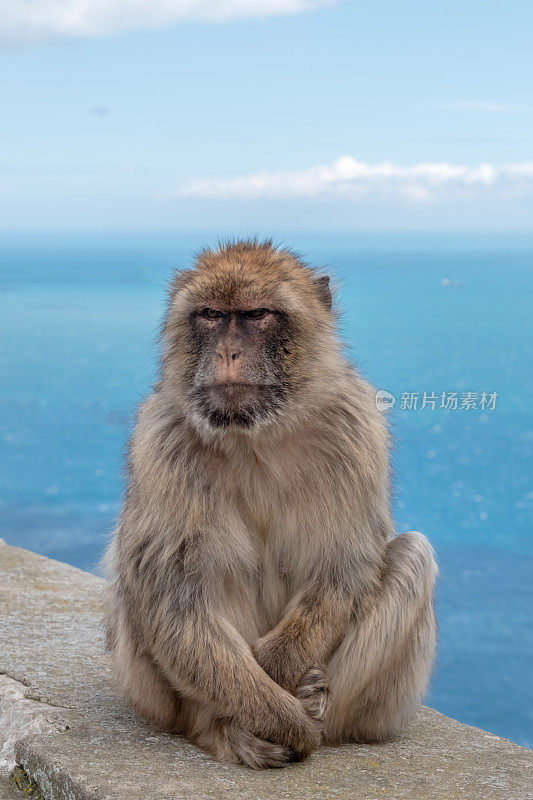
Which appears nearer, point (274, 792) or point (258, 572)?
point (274, 792)

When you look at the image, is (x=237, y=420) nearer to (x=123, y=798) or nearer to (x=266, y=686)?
(x=266, y=686)

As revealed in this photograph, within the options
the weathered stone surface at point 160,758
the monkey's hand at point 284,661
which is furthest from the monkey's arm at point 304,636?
the weathered stone surface at point 160,758

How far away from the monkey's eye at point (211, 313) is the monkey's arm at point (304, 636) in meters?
0.79

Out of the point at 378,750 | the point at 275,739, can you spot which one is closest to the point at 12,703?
the point at 275,739

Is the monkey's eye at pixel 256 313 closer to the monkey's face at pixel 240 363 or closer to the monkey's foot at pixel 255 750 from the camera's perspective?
the monkey's face at pixel 240 363

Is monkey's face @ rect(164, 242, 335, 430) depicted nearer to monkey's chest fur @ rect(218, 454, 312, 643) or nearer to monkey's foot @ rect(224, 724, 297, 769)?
monkey's chest fur @ rect(218, 454, 312, 643)

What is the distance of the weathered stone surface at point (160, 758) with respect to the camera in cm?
269

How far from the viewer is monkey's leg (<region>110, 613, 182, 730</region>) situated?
302 centimetres

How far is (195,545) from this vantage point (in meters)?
2.82

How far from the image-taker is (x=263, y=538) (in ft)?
9.60

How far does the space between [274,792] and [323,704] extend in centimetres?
31

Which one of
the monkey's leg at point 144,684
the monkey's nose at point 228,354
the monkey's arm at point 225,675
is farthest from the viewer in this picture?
the monkey's leg at point 144,684

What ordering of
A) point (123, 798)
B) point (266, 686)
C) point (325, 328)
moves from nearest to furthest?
1. point (123, 798)
2. point (266, 686)
3. point (325, 328)

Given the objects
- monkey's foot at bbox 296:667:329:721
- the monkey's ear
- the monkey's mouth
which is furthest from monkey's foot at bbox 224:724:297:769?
the monkey's ear
